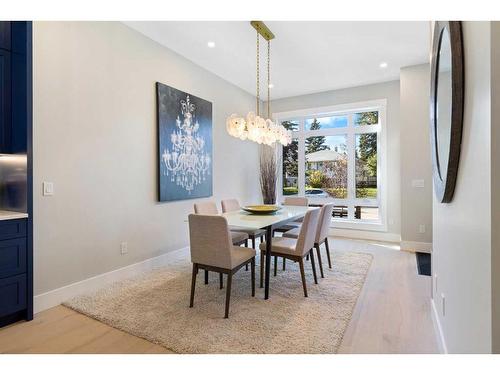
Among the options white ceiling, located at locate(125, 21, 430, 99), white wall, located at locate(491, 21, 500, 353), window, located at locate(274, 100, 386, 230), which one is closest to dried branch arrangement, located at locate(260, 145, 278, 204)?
window, located at locate(274, 100, 386, 230)

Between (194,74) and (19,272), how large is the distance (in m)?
3.20

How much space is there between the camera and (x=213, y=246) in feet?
7.05

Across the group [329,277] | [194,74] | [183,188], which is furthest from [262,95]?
[329,277]

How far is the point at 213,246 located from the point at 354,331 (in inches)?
47.6

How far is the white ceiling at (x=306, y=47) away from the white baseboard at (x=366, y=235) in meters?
2.74

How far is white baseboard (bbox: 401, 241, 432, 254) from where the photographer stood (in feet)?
13.3

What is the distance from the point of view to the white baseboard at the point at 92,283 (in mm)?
2291

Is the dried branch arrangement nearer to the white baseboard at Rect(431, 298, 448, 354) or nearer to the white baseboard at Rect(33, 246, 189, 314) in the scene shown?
the white baseboard at Rect(33, 246, 189, 314)

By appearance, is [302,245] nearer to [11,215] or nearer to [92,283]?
[92,283]

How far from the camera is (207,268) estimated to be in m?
2.26

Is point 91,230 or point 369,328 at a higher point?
point 91,230

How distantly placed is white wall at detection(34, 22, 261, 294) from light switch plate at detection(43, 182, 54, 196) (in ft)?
0.12

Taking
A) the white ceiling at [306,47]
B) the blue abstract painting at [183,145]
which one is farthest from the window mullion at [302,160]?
the blue abstract painting at [183,145]
